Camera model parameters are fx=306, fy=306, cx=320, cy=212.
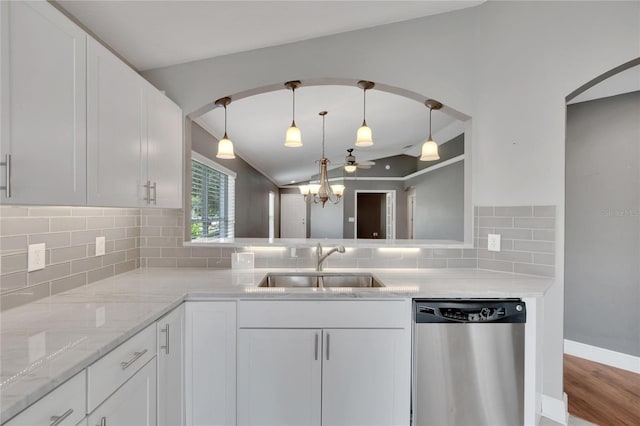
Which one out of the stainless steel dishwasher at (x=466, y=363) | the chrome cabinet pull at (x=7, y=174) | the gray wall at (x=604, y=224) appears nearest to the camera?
the chrome cabinet pull at (x=7, y=174)

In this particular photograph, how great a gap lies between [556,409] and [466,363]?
3.13 ft

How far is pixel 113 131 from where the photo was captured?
→ 4.73 feet

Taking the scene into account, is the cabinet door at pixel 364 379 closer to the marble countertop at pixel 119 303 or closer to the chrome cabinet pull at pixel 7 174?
the marble countertop at pixel 119 303

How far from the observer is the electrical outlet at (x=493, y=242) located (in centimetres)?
222

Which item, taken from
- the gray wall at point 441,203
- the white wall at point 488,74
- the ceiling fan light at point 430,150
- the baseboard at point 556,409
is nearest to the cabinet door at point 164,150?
the white wall at point 488,74

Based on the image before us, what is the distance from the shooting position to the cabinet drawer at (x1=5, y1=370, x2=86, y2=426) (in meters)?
0.76

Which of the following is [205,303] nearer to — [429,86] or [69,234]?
[69,234]

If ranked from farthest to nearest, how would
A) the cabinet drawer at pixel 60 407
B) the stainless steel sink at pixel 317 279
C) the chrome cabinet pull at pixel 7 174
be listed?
the stainless steel sink at pixel 317 279 → the chrome cabinet pull at pixel 7 174 → the cabinet drawer at pixel 60 407

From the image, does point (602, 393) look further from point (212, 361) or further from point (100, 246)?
point (100, 246)

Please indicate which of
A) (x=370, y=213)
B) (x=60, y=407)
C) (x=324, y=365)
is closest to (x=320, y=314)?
(x=324, y=365)

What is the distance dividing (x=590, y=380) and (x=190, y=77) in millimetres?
3939

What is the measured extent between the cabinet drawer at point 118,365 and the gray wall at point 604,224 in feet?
11.3

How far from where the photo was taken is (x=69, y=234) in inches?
63.6

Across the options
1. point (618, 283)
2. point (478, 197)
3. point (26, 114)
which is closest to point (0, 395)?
point (26, 114)
